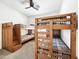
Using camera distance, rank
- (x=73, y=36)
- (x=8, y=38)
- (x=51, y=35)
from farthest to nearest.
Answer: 1. (x=8, y=38)
2. (x=51, y=35)
3. (x=73, y=36)

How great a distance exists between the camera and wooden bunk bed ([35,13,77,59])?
4.59 ft

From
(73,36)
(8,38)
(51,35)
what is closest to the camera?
(73,36)

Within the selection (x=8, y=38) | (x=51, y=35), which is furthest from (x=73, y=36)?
(x=8, y=38)

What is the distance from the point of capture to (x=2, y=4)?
3.51 metres

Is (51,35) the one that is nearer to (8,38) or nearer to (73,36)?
(73,36)

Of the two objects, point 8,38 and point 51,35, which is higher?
point 51,35

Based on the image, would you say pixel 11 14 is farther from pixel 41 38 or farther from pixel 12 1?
pixel 41 38

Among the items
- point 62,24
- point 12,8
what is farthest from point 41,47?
point 12,8

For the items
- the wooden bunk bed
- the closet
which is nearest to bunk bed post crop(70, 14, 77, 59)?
the wooden bunk bed

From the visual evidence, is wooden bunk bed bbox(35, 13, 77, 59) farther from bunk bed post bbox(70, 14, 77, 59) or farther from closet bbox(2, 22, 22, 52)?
closet bbox(2, 22, 22, 52)

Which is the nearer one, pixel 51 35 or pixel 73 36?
pixel 73 36

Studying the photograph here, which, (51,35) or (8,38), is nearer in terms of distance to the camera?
(51,35)

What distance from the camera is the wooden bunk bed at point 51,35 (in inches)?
55.1

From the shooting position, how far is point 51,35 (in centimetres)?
165
